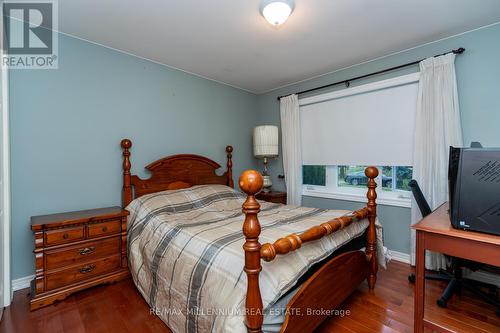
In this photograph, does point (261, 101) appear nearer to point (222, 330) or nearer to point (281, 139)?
point (281, 139)

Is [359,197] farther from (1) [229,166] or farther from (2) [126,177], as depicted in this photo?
(2) [126,177]

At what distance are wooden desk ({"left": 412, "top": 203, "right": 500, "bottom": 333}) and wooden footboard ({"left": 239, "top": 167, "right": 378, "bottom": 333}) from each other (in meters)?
0.42

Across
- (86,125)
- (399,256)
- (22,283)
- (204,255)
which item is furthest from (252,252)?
(399,256)

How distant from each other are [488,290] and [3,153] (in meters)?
4.16

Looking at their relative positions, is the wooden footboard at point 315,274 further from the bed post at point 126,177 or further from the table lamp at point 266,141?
the bed post at point 126,177

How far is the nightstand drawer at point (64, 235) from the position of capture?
1832 millimetres

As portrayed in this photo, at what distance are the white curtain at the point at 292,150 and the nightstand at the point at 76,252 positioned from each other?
220cm

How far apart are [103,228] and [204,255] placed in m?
1.22

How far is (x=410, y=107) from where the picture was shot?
2504 mm

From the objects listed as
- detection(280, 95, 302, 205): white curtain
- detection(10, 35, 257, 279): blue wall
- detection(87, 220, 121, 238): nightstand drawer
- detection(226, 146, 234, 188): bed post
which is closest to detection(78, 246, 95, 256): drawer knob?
detection(87, 220, 121, 238): nightstand drawer

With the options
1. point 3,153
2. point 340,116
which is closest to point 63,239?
point 3,153

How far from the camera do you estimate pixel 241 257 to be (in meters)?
1.27

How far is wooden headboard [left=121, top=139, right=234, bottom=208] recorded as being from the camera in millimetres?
2502

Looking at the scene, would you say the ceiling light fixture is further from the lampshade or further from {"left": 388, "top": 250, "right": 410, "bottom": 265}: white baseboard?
{"left": 388, "top": 250, "right": 410, "bottom": 265}: white baseboard
